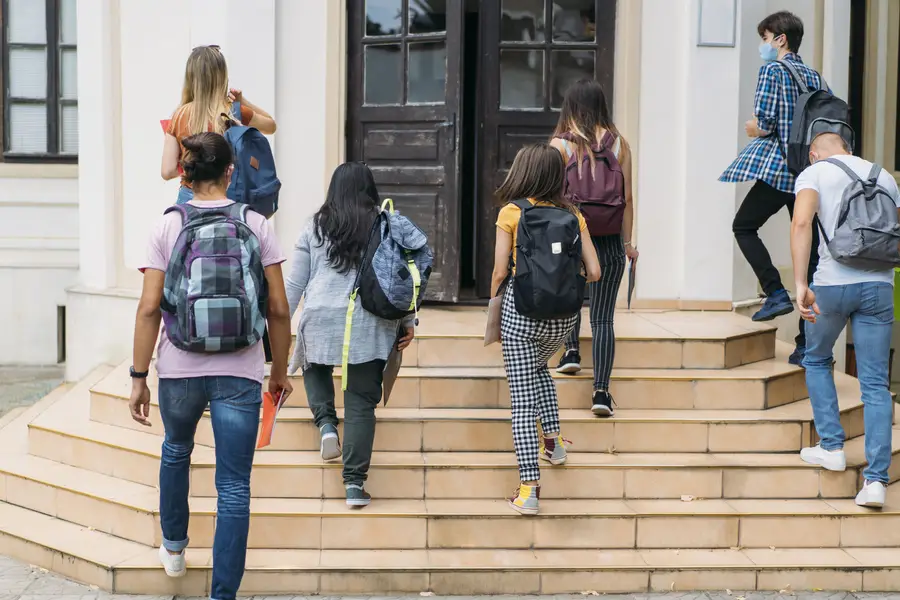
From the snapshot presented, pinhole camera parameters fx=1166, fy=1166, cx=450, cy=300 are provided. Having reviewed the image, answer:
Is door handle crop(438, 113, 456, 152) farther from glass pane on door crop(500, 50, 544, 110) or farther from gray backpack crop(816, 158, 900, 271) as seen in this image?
gray backpack crop(816, 158, 900, 271)

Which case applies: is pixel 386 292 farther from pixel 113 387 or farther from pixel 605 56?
pixel 605 56

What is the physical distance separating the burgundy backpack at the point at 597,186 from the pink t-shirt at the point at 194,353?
6.54 ft

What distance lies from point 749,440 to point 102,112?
518 centimetres

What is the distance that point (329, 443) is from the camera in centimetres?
573

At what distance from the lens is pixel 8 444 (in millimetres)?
6934

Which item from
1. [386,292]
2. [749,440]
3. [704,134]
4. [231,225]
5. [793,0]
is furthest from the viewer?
[793,0]

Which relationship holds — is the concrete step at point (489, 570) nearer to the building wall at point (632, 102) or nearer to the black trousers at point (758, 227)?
the black trousers at point (758, 227)

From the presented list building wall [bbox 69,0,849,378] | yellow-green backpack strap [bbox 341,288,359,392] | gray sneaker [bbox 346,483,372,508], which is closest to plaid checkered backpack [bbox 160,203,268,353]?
yellow-green backpack strap [bbox 341,288,359,392]

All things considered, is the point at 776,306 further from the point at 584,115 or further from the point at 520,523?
the point at 520,523

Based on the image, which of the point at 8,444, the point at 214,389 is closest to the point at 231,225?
the point at 214,389

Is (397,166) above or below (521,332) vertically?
above

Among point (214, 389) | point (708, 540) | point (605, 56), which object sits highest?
point (605, 56)

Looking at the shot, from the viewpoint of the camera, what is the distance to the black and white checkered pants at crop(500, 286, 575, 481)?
5.47 m

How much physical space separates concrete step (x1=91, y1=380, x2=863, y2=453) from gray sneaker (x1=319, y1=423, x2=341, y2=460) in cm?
19
